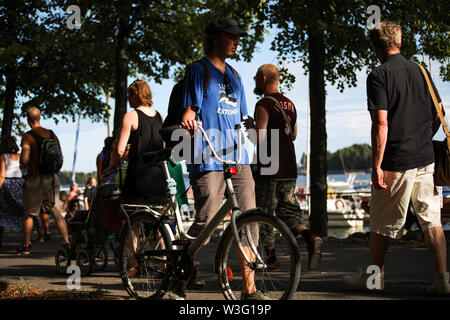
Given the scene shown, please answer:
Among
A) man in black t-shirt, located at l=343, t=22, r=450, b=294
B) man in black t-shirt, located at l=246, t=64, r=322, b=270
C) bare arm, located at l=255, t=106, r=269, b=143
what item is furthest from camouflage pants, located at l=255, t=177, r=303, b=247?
man in black t-shirt, located at l=343, t=22, r=450, b=294

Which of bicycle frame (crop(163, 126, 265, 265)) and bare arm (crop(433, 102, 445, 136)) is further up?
bare arm (crop(433, 102, 445, 136))

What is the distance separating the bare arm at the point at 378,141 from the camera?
5.22m

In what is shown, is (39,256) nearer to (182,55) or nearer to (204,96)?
(204,96)

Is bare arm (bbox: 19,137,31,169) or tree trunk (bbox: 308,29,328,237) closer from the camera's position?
bare arm (bbox: 19,137,31,169)

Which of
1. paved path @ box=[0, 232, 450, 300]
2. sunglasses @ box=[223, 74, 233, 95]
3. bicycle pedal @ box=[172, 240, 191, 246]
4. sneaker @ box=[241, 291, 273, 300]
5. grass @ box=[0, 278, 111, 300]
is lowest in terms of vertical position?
paved path @ box=[0, 232, 450, 300]

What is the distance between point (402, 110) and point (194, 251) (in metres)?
2.08

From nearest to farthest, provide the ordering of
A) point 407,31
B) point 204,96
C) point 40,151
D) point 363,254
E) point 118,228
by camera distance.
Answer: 1. point 204,96
2. point 118,228
3. point 363,254
4. point 40,151
5. point 407,31

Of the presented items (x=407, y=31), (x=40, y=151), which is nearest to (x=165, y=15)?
(x=407, y=31)

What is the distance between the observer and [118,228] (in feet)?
23.5

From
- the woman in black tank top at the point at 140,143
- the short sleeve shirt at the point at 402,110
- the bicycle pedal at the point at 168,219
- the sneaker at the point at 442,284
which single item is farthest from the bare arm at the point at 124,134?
the sneaker at the point at 442,284

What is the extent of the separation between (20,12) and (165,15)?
16.8 feet

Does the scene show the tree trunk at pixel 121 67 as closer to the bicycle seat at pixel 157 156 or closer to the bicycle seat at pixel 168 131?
the bicycle seat at pixel 157 156

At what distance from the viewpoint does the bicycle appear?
14.0ft

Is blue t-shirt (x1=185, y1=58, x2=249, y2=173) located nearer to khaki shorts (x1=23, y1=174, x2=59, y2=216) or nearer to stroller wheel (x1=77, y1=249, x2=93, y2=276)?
stroller wheel (x1=77, y1=249, x2=93, y2=276)
